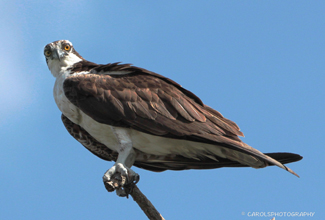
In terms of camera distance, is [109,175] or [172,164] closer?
[109,175]

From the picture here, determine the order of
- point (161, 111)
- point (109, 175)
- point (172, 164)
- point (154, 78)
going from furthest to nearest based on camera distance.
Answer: point (172, 164) → point (154, 78) → point (161, 111) → point (109, 175)

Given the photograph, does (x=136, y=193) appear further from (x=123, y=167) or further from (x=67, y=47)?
(x=67, y=47)

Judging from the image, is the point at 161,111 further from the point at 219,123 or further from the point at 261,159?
the point at 261,159

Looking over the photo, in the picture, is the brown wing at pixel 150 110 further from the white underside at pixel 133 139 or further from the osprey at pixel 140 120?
the white underside at pixel 133 139

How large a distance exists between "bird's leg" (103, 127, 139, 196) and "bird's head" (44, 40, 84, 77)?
5.92 ft

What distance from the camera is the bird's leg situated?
21.0 feet

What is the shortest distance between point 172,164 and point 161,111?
1.44 meters

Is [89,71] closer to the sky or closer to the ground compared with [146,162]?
closer to the sky

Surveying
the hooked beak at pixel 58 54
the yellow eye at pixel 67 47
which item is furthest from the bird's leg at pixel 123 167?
the yellow eye at pixel 67 47

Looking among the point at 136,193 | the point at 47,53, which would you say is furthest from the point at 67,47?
the point at 136,193

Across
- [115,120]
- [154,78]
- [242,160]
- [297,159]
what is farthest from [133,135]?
[297,159]

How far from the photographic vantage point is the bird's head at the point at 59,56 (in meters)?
7.72

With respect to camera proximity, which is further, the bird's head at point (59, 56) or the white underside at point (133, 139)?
the bird's head at point (59, 56)

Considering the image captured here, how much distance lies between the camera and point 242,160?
23.2 ft
